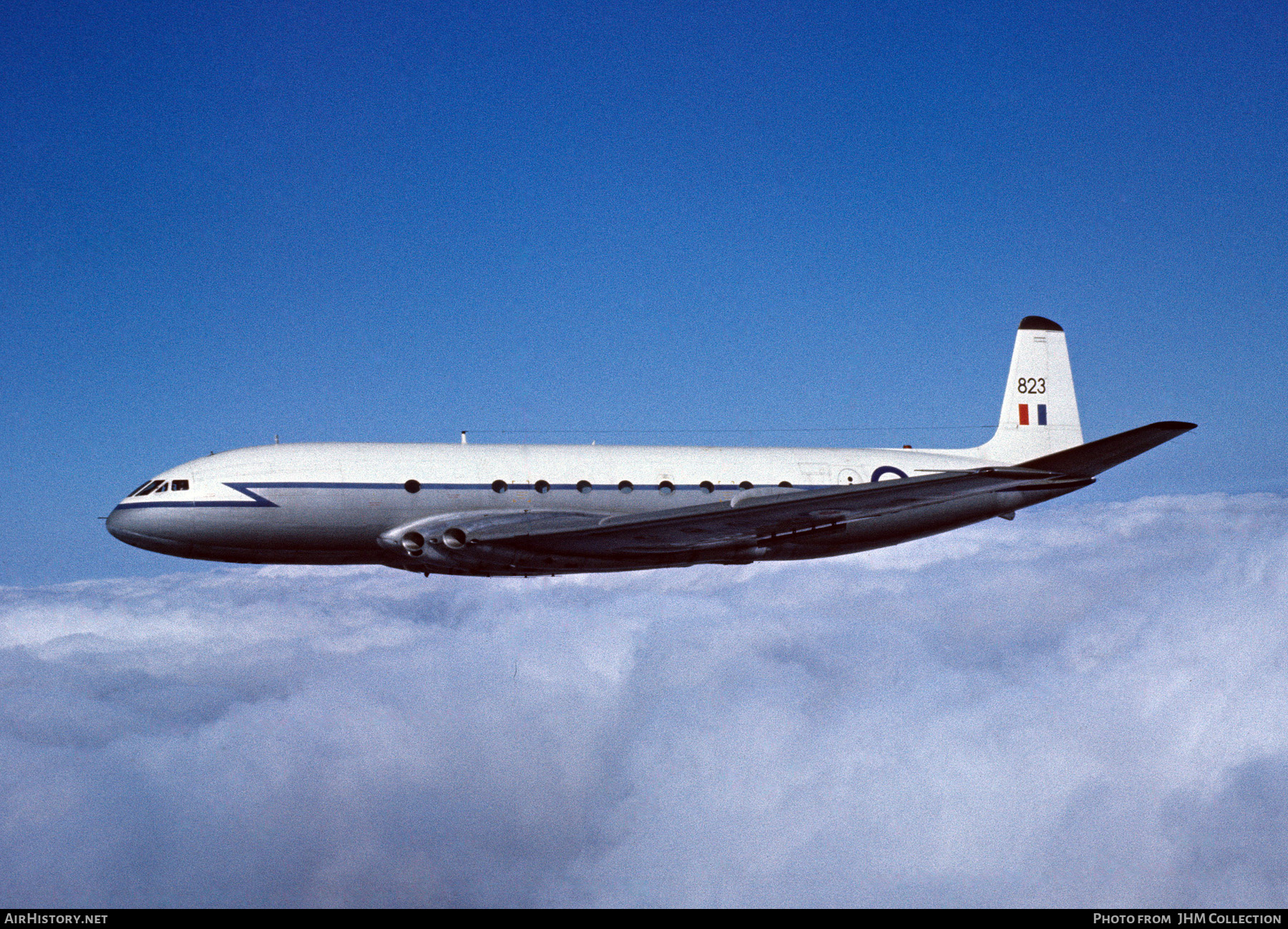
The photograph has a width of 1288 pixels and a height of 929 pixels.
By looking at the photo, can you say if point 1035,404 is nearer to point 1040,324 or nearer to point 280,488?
point 1040,324

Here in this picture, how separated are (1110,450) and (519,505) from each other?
18.1m

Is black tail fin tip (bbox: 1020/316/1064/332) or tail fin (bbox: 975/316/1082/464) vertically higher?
black tail fin tip (bbox: 1020/316/1064/332)

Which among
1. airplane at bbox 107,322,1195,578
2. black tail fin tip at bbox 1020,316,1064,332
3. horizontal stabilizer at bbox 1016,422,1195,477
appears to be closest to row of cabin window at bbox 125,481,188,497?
airplane at bbox 107,322,1195,578

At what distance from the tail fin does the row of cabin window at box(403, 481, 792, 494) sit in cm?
1065

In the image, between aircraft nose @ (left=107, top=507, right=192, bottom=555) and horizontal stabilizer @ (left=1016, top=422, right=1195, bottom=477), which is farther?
aircraft nose @ (left=107, top=507, right=192, bottom=555)

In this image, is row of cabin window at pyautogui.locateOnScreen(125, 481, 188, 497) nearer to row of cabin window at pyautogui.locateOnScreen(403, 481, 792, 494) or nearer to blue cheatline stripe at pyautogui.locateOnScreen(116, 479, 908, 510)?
blue cheatline stripe at pyautogui.locateOnScreen(116, 479, 908, 510)

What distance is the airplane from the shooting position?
27531 mm

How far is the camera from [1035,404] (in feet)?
118

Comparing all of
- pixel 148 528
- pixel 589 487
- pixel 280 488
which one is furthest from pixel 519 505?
pixel 148 528

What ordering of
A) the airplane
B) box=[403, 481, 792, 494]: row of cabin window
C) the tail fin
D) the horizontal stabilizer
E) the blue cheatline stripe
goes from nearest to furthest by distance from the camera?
1. the horizontal stabilizer
2. the airplane
3. the blue cheatline stripe
4. box=[403, 481, 792, 494]: row of cabin window
5. the tail fin

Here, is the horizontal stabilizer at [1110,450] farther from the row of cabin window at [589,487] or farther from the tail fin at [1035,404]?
the row of cabin window at [589,487]

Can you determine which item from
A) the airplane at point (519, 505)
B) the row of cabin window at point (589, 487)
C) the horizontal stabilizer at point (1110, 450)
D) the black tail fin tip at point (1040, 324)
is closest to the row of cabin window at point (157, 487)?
the airplane at point (519, 505)

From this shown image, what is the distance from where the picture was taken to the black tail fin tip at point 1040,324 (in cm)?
3628
